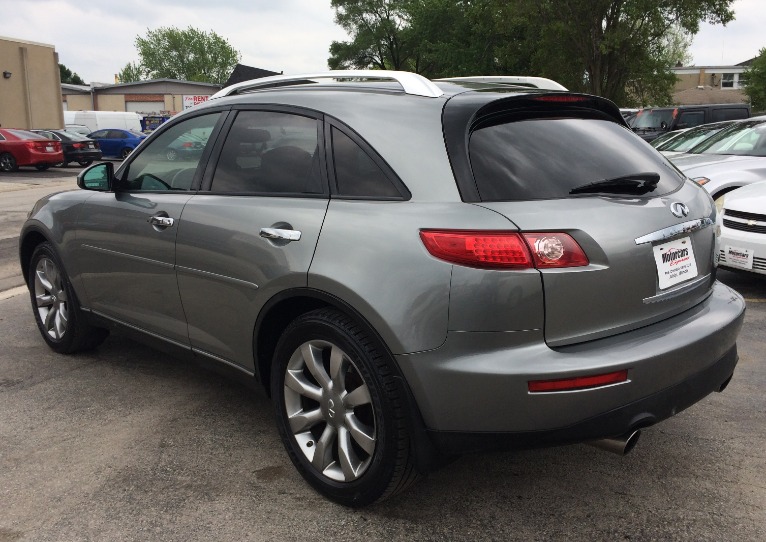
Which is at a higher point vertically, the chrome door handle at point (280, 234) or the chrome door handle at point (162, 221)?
the chrome door handle at point (280, 234)

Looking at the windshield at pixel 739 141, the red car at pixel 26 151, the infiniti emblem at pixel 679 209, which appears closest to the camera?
the infiniti emblem at pixel 679 209

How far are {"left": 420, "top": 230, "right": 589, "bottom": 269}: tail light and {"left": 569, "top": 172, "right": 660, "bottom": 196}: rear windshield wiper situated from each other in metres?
0.32

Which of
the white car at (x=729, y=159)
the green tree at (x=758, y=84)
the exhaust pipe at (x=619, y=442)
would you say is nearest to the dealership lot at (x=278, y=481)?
the exhaust pipe at (x=619, y=442)

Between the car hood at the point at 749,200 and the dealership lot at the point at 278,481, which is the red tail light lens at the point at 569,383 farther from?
the car hood at the point at 749,200

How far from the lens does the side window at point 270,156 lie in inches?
120

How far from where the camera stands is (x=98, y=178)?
4.16 meters

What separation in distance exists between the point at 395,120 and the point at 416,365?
0.97m

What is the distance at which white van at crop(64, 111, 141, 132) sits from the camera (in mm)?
41344

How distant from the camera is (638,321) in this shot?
2602mm

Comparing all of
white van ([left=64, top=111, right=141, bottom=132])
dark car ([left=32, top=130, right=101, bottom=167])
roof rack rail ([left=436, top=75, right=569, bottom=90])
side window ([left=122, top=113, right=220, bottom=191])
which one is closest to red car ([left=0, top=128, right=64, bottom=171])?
dark car ([left=32, top=130, right=101, bottom=167])

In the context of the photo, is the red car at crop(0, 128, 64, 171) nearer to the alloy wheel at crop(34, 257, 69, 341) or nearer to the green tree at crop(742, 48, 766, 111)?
the alloy wheel at crop(34, 257, 69, 341)

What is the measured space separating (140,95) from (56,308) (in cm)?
6866

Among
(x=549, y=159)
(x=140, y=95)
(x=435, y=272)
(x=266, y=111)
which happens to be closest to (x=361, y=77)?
(x=266, y=111)

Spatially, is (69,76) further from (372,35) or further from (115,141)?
(115,141)
